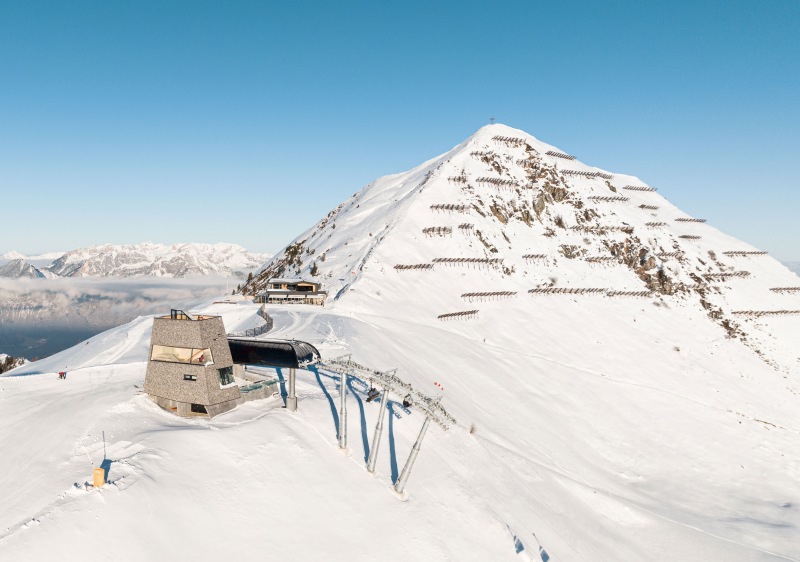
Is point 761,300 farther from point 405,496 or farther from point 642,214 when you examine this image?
point 405,496

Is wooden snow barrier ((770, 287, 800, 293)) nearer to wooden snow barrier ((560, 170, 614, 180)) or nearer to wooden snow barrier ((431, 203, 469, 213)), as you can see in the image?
wooden snow barrier ((560, 170, 614, 180))

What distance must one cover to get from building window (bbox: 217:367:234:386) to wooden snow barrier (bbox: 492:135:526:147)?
116 metres

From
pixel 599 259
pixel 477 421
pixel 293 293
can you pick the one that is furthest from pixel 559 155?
pixel 477 421

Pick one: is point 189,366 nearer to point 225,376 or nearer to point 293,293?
point 225,376

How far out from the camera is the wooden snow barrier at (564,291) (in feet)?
275

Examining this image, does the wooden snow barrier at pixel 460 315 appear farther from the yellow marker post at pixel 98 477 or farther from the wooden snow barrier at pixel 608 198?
the wooden snow barrier at pixel 608 198

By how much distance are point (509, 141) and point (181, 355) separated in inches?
4708

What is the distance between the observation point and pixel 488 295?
78688 millimetres

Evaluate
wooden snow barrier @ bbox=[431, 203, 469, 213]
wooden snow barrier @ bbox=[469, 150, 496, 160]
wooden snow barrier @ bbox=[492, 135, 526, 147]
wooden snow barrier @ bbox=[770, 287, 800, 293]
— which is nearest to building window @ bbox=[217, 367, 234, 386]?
wooden snow barrier @ bbox=[431, 203, 469, 213]

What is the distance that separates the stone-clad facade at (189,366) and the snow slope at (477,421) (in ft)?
3.81

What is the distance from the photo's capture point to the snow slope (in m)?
16.2

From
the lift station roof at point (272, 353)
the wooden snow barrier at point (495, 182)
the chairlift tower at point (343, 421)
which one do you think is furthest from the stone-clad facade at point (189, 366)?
the wooden snow barrier at point (495, 182)

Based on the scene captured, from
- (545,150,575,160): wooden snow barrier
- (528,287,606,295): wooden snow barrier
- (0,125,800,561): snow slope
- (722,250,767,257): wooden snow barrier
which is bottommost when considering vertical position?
(0,125,800,561): snow slope

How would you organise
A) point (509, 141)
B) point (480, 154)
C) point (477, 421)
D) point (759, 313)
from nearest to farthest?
point (477, 421), point (759, 313), point (480, 154), point (509, 141)
